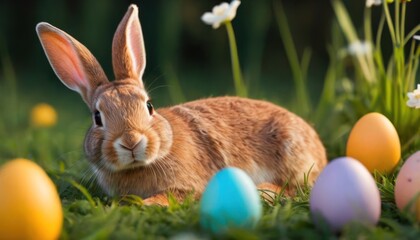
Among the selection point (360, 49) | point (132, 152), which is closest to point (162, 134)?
point (132, 152)

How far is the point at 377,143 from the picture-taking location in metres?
3.19

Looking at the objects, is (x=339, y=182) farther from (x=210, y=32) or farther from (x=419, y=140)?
(x=210, y=32)

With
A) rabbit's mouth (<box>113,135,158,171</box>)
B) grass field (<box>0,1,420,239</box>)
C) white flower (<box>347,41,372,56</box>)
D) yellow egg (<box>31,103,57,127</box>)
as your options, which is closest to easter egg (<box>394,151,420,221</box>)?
grass field (<box>0,1,420,239</box>)

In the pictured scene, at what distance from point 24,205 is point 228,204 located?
657 mm

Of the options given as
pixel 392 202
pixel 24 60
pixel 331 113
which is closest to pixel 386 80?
pixel 331 113

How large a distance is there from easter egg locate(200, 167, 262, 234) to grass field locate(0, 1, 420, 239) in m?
0.05

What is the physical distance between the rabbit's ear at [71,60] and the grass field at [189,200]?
35 cm

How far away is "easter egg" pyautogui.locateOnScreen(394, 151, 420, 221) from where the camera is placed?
2609 mm

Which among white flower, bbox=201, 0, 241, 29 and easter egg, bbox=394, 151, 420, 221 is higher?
white flower, bbox=201, 0, 241, 29

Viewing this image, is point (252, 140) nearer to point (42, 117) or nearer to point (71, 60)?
point (71, 60)

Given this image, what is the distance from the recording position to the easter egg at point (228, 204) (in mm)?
2410

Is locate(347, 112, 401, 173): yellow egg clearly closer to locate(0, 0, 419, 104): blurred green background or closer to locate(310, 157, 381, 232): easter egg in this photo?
locate(310, 157, 381, 232): easter egg

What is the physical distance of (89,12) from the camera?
23.9 feet

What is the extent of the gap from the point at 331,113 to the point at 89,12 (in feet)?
12.1
